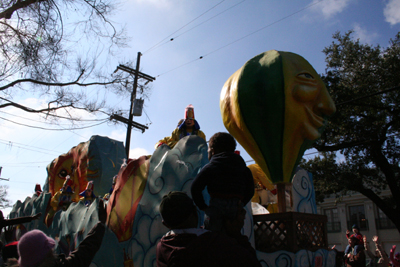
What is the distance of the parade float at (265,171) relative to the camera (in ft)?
11.9

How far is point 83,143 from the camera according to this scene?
940 cm

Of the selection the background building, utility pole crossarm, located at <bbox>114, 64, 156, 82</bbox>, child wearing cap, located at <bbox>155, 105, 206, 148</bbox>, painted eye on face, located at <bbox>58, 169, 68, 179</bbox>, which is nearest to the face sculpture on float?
child wearing cap, located at <bbox>155, 105, 206, 148</bbox>

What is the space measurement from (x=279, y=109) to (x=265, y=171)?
2.84 ft

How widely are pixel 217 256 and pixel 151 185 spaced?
8.29 feet

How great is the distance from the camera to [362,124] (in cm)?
1366

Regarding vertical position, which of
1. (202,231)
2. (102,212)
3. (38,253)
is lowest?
(38,253)

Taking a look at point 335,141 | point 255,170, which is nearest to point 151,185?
point 255,170

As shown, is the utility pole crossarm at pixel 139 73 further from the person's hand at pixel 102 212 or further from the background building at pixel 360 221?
the background building at pixel 360 221

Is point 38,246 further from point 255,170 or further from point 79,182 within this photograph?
point 79,182

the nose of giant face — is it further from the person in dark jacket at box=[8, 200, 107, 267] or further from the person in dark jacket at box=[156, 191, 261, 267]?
the person in dark jacket at box=[8, 200, 107, 267]

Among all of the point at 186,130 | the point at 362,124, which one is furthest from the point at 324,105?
the point at 362,124

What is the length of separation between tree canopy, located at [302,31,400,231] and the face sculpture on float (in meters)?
9.24

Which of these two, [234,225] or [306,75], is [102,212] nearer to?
[234,225]

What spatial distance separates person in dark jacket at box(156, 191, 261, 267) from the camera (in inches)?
62.9
